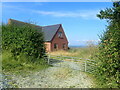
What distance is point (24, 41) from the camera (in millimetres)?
8625

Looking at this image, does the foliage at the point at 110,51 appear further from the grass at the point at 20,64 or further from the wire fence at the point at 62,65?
the grass at the point at 20,64

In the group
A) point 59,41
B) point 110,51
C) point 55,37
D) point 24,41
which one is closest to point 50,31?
point 55,37

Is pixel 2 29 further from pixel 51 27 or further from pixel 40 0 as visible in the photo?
pixel 51 27

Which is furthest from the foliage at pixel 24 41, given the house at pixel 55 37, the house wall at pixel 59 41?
the house wall at pixel 59 41

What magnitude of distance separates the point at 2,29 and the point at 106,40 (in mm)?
9138

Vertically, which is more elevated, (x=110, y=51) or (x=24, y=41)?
(x=24, y=41)

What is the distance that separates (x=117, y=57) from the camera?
14.2 feet

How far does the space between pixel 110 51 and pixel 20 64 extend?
19.9 feet

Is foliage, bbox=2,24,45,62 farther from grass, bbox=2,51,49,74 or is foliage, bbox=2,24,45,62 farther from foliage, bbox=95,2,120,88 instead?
foliage, bbox=95,2,120,88

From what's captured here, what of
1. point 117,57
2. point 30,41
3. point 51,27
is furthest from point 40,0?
point 51,27

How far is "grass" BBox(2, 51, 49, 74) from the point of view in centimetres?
720

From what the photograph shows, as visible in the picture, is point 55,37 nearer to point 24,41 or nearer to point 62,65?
point 62,65

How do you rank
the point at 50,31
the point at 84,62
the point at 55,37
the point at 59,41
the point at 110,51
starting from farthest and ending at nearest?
the point at 59,41, the point at 50,31, the point at 55,37, the point at 84,62, the point at 110,51

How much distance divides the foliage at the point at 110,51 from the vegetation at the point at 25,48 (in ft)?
15.5
